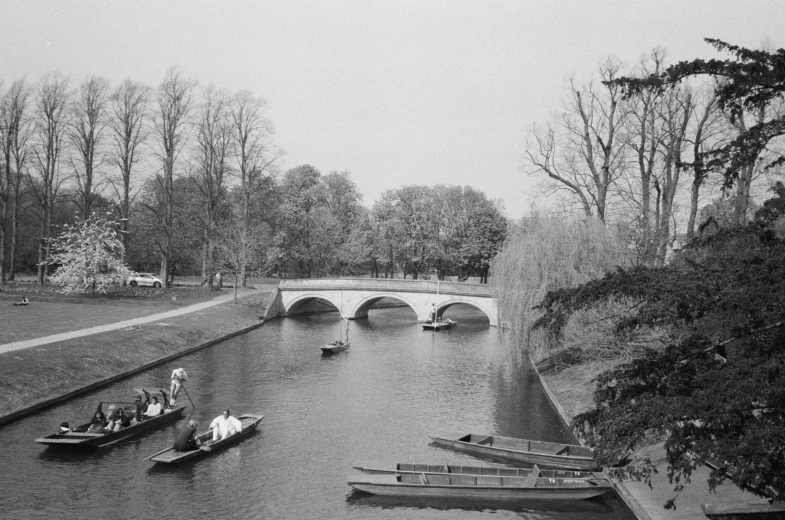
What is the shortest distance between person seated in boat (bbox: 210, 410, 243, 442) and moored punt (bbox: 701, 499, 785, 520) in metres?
14.5

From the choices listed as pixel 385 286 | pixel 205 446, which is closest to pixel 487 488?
pixel 205 446

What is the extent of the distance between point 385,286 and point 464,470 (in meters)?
40.9

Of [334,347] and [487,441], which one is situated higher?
[334,347]

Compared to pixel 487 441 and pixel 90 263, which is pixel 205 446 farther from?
pixel 90 263

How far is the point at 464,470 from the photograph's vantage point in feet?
60.6

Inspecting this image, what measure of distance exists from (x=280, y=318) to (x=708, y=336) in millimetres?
51812

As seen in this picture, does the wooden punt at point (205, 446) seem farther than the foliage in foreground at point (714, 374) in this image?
Yes

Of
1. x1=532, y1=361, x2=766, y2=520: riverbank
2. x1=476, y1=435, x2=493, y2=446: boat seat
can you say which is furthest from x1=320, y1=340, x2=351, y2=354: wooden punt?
x1=532, y1=361, x2=766, y2=520: riverbank

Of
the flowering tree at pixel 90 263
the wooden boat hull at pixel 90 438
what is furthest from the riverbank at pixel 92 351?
the wooden boat hull at pixel 90 438

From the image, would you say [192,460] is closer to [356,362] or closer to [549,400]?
[549,400]

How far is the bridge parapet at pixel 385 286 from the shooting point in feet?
180

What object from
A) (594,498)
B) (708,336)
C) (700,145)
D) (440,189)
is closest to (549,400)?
(594,498)

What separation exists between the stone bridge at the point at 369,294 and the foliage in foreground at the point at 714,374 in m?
42.7

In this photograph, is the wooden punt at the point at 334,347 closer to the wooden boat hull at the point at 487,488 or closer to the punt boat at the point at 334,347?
the punt boat at the point at 334,347
